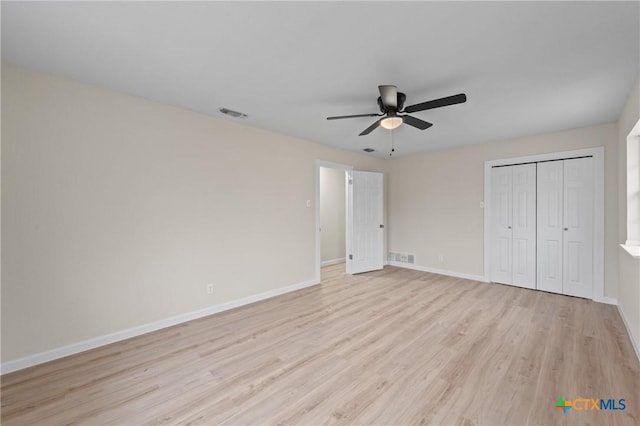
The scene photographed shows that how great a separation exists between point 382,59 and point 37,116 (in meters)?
3.05

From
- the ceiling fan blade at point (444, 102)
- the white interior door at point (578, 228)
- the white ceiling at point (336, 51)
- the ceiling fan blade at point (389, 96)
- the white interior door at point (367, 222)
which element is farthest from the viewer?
the white interior door at point (367, 222)

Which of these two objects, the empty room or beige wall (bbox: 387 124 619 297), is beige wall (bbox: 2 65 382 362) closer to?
the empty room

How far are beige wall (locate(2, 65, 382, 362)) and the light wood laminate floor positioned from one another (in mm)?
433

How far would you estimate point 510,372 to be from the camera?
7.18 feet

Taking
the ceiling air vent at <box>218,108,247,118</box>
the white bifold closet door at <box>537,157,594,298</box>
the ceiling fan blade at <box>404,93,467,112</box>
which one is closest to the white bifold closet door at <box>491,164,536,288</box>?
the white bifold closet door at <box>537,157,594,298</box>

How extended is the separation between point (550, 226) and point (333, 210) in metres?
4.30

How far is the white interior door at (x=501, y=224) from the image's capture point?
15.1ft

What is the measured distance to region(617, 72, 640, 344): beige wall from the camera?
8.22 feet

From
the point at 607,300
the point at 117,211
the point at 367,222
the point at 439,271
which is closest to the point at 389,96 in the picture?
the point at 117,211

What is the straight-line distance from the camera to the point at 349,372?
2.19 meters

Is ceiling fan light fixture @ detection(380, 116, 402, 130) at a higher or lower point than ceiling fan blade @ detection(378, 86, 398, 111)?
lower

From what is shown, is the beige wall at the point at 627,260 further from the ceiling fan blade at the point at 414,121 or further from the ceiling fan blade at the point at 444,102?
the ceiling fan blade at the point at 414,121

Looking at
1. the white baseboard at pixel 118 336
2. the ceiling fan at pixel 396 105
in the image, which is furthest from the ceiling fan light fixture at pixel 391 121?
A: the white baseboard at pixel 118 336

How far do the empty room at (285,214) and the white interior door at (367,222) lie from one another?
1.16 meters
